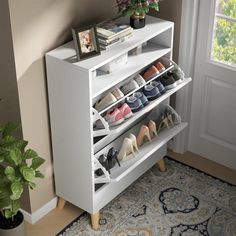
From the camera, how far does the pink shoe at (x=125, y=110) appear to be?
3133 millimetres

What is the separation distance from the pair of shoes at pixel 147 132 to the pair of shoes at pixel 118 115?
0.25 meters

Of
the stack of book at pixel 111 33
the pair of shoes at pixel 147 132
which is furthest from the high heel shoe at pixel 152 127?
the stack of book at pixel 111 33

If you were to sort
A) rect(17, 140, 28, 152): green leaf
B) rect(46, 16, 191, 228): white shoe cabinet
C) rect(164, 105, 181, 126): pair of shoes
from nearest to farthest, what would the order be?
rect(17, 140, 28, 152): green leaf
rect(46, 16, 191, 228): white shoe cabinet
rect(164, 105, 181, 126): pair of shoes

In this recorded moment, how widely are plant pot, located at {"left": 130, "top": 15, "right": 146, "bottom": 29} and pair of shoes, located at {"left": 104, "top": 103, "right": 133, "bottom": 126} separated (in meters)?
0.46

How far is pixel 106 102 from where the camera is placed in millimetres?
3043

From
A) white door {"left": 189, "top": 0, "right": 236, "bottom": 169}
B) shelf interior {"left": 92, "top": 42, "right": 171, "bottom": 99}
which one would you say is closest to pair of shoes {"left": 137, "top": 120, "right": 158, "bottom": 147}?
shelf interior {"left": 92, "top": 42, "right": 171, "bottom": 99}

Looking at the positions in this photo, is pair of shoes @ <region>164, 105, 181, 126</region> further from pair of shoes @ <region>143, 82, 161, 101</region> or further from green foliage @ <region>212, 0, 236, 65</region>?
green foliage @ <region>212, 0, 236, 65</region>

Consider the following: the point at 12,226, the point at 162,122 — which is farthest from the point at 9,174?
the point at 162,122

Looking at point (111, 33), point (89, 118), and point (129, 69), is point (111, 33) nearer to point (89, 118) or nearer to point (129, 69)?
point (129, 69)

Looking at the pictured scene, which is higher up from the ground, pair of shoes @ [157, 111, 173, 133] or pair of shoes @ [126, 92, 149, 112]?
pair of shoes @ [126, 92, 149, 112]

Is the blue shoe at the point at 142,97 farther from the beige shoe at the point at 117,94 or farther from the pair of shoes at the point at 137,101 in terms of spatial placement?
the beige shoe at the point at 117,94

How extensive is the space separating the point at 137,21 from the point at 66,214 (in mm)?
1228

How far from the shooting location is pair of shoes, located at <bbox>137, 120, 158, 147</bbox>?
133 inches

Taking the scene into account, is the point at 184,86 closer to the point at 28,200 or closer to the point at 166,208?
the point at 166,208
